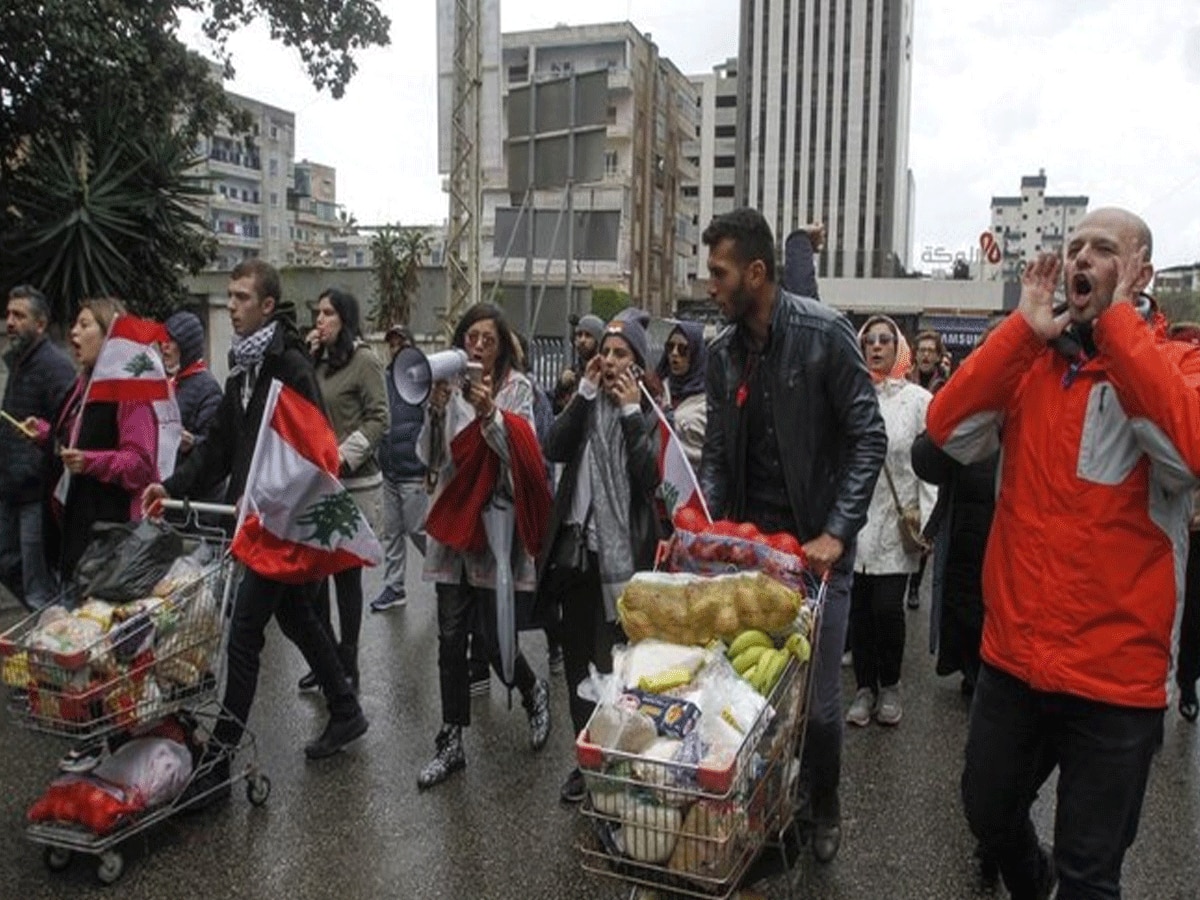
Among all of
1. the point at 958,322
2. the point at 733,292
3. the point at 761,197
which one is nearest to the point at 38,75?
the point at 733,292

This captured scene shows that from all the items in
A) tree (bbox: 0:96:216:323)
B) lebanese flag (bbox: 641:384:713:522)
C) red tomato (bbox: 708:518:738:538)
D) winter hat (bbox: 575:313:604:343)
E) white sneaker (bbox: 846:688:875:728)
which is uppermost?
tree (bbox: 0:96:216:323)

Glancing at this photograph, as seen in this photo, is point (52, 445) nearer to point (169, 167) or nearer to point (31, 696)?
point (31, 696)

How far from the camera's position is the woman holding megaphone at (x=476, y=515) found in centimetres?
480

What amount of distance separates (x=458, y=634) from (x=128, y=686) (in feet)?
4.59

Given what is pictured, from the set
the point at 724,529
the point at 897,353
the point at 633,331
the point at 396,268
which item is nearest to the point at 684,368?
the point at 633,331

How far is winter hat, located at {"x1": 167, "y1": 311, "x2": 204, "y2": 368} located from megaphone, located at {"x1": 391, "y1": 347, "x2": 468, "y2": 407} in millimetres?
2143

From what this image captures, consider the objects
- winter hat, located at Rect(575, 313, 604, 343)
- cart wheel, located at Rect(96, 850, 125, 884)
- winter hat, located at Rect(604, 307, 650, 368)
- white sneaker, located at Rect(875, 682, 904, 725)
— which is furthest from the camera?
winter hat, located at Rect(575, 313, 604, 343)

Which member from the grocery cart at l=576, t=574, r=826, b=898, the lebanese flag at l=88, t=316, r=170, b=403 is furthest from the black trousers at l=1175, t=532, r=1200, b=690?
the lebanese flag at l=88, t=316, r=170, b=403

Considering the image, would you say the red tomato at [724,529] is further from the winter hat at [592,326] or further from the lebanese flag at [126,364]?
the winter hat at [592,326]

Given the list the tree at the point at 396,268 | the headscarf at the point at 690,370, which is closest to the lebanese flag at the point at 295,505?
the headscarf at the point at 690,370

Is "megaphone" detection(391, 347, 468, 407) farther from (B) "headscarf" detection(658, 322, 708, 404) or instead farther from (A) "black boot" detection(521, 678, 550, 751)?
(A) "black boot" detection(521, 678, 550, 751)

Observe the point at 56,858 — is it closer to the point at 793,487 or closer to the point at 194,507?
the point at 194,507

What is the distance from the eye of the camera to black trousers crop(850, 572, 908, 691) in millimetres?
5715

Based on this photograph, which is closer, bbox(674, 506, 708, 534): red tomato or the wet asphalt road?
bbox(674, 506, 708, 534): red tomato
